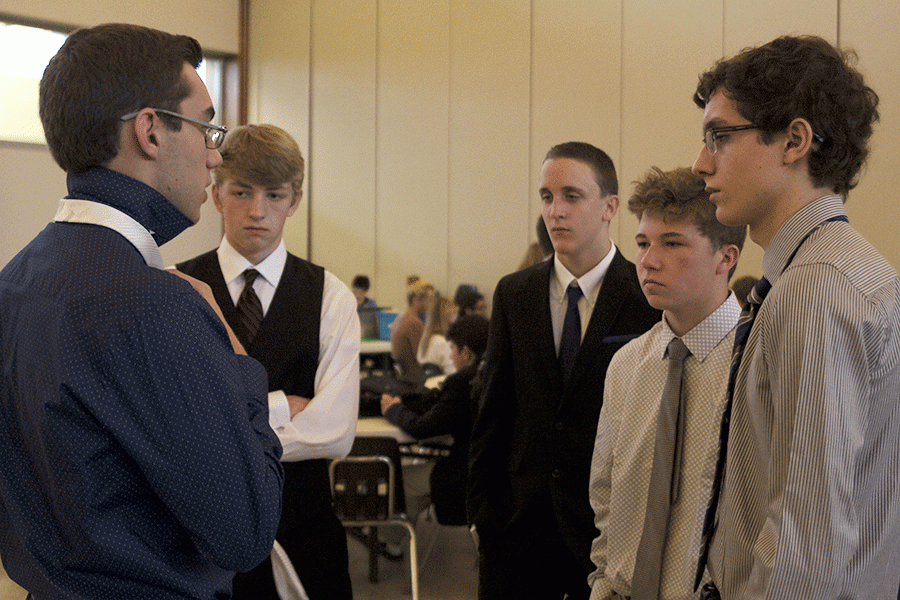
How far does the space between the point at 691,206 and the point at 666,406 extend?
1.56 ft

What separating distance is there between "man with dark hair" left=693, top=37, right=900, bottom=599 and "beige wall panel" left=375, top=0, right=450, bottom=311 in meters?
6.95

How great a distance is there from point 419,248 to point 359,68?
2.33 metres

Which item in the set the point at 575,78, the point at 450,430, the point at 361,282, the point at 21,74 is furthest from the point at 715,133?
the point at 21,74

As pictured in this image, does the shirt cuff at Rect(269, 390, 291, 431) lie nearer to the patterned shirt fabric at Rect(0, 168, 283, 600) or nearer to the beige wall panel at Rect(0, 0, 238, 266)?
the patterned shirt fabric at Rect(0, 168, 283, 600)

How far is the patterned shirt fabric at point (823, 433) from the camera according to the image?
1021mm

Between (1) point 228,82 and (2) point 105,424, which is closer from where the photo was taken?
(2) point 105,424

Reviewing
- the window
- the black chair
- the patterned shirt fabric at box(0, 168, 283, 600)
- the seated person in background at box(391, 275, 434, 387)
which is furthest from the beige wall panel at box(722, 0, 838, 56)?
the window

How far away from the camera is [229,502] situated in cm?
106

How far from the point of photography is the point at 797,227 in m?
1.19

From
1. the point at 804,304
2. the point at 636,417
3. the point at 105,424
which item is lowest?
the point at 636,417

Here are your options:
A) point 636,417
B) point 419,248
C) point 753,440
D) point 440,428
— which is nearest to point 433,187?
point 419,248

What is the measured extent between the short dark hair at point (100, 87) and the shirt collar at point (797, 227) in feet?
3.19

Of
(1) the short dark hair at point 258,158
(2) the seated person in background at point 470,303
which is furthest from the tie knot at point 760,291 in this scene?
(2) the seated person in background at point 470,303

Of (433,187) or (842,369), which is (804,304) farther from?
(433,187)
